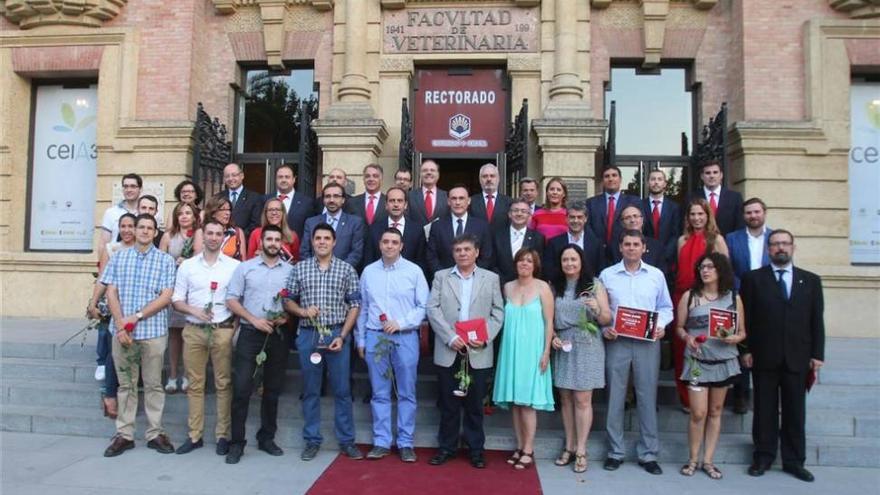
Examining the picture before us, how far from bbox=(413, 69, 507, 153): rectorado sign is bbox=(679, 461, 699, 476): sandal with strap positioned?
21.8 feet

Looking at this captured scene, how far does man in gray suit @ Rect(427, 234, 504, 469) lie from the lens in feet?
17.3

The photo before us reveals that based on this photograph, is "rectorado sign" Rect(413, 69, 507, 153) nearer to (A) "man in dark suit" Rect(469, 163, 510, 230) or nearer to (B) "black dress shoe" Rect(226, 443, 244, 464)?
(A) "man in dark suit" Rect(469, 163, 510, 230)

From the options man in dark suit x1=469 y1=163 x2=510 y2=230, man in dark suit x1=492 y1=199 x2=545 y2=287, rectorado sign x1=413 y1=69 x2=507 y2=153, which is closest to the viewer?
man in dark suit x1=492 y1=199 x2=545 y2=287

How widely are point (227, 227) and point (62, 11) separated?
7.68 metres

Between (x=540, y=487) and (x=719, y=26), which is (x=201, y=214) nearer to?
(x=540, y=487)

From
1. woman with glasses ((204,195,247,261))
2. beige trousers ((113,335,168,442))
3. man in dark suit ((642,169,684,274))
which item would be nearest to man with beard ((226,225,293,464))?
woman with glasses ((204,195,247,261))

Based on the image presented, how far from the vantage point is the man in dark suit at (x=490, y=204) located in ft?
22.1

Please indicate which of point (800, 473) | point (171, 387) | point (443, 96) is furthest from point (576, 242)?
point (443, 96)

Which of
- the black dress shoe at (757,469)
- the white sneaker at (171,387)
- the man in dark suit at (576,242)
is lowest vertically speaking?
the black dress shoe at (757,469)

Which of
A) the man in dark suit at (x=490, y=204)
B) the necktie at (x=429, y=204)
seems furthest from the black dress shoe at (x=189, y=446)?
the man in dark suit at (x=490, y=204)

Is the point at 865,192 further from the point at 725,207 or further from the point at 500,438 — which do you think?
the point at 500,438

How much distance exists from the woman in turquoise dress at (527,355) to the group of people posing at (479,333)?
1cm

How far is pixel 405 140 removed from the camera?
33.1ft

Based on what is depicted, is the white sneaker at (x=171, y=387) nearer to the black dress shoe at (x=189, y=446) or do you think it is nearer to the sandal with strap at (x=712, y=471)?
the black dress shoe at (x=189, y=446)
